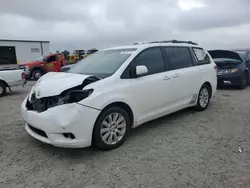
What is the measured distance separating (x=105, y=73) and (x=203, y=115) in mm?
2713

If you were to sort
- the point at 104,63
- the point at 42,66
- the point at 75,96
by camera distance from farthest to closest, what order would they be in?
the point at 42,66, the point at 104,63, the point at 75,96

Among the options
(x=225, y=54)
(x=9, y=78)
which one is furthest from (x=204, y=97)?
(x=9, y=78)

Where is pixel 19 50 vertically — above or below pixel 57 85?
above

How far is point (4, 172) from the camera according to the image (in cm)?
292

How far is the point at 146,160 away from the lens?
10.3ft

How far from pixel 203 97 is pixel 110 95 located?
9.90 ft

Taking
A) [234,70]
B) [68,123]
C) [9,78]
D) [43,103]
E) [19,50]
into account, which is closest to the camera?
[68,123]

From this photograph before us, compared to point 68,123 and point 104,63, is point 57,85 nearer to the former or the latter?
point 68,123

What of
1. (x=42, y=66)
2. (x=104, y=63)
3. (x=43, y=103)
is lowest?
(x=43, y=103)

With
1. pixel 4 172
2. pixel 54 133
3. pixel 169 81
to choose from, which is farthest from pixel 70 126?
pixel 169 81

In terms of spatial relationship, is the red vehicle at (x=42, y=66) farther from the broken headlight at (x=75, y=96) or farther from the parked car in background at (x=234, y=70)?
the broken headlight at (x=75, y=96)

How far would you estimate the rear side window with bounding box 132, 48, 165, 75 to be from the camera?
397 centimetres

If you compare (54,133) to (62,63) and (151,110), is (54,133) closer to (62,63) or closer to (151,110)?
(151,110)

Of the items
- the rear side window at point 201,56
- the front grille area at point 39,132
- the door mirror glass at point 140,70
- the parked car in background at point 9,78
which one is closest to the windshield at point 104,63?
the door mirror glass at point 140,70
